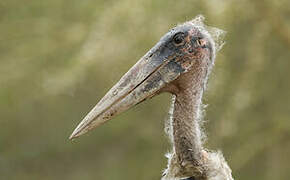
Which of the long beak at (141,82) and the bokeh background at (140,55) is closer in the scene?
the long beak at (141,82)

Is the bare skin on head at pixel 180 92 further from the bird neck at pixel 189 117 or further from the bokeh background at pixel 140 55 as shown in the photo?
the bokeh background at pixel 140 55

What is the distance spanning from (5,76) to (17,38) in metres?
0.36

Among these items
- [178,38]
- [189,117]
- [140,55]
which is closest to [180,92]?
Result: [189,117]

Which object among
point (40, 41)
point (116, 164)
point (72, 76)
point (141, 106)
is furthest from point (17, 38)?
point (116, 164)

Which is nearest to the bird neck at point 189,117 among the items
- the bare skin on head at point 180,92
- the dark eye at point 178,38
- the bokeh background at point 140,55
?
the bare skin on head at point 180,92

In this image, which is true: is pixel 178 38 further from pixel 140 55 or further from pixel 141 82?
pixel 140 55

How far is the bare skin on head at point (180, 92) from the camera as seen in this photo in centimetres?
365

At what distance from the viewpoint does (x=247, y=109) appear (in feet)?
24.9

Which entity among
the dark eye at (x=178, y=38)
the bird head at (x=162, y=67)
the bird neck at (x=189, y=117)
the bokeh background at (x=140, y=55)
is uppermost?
the bokeh background at (x=140, y=55)

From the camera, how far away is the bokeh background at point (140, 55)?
6621mm

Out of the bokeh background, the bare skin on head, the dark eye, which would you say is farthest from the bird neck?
the bokeh background

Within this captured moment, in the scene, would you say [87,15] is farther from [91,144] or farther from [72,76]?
[91,144]

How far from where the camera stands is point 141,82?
12.2ft

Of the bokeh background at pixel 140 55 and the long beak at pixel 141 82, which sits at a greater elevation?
the bokeh background at pixel 140 55
